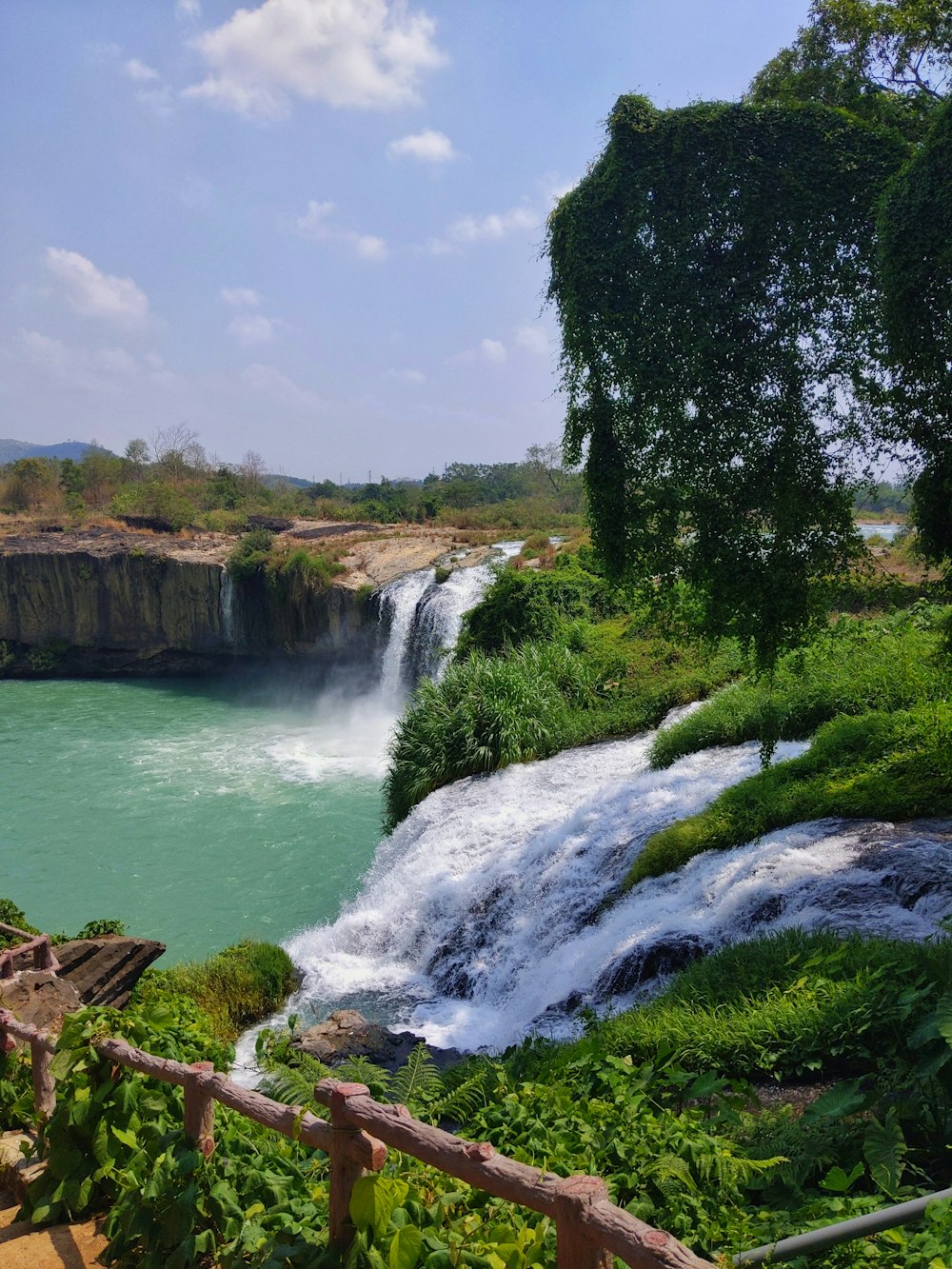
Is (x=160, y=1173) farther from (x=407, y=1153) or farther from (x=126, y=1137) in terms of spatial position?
(x=407, y=1153)

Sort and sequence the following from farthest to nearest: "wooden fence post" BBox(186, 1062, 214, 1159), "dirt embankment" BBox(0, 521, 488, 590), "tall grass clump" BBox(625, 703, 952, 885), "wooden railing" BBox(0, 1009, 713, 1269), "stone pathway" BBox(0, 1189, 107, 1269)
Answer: "dirt embankment" BBox(0, 521, 488, 590), "tall grass clump" BBox(625, 703, 952, 885), "stone pathway" BBox(0, 1189, 107, 1269), "wooden fence post" BBox(186, 1062, 214, 1159), "wooden railing" BBox(0, 1009, 713, 1269)

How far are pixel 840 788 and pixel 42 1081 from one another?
670 centimetres

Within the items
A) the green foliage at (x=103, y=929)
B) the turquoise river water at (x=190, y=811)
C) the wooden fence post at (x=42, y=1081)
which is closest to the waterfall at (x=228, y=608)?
the turquoise river water at (x=190, y=811)

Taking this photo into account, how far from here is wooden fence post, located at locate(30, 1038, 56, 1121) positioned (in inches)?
170

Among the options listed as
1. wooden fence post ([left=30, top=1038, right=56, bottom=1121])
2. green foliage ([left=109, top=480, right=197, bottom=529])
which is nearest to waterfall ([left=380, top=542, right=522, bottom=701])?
green foliage ([left=109, top=480, right=197, bottom=529])

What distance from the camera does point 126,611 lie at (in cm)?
3133

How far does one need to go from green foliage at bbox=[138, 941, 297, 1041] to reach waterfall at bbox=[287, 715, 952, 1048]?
30cm

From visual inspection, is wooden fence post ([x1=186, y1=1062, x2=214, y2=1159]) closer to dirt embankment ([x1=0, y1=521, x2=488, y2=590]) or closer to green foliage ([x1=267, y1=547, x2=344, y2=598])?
dirt embankment ([x1=0, y1=521, x2=488, y2=590])

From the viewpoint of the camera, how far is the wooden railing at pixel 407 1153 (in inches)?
86.5

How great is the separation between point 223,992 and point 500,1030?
115 inches

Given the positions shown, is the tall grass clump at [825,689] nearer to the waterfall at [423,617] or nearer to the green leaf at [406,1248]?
the green leaf at [406,1248]

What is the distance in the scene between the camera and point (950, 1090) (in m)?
3.38

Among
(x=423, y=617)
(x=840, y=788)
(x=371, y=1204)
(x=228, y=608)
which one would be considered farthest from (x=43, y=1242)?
(x=228, y=608)

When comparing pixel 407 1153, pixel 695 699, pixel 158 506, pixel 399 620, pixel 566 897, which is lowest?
pixel 566 897
